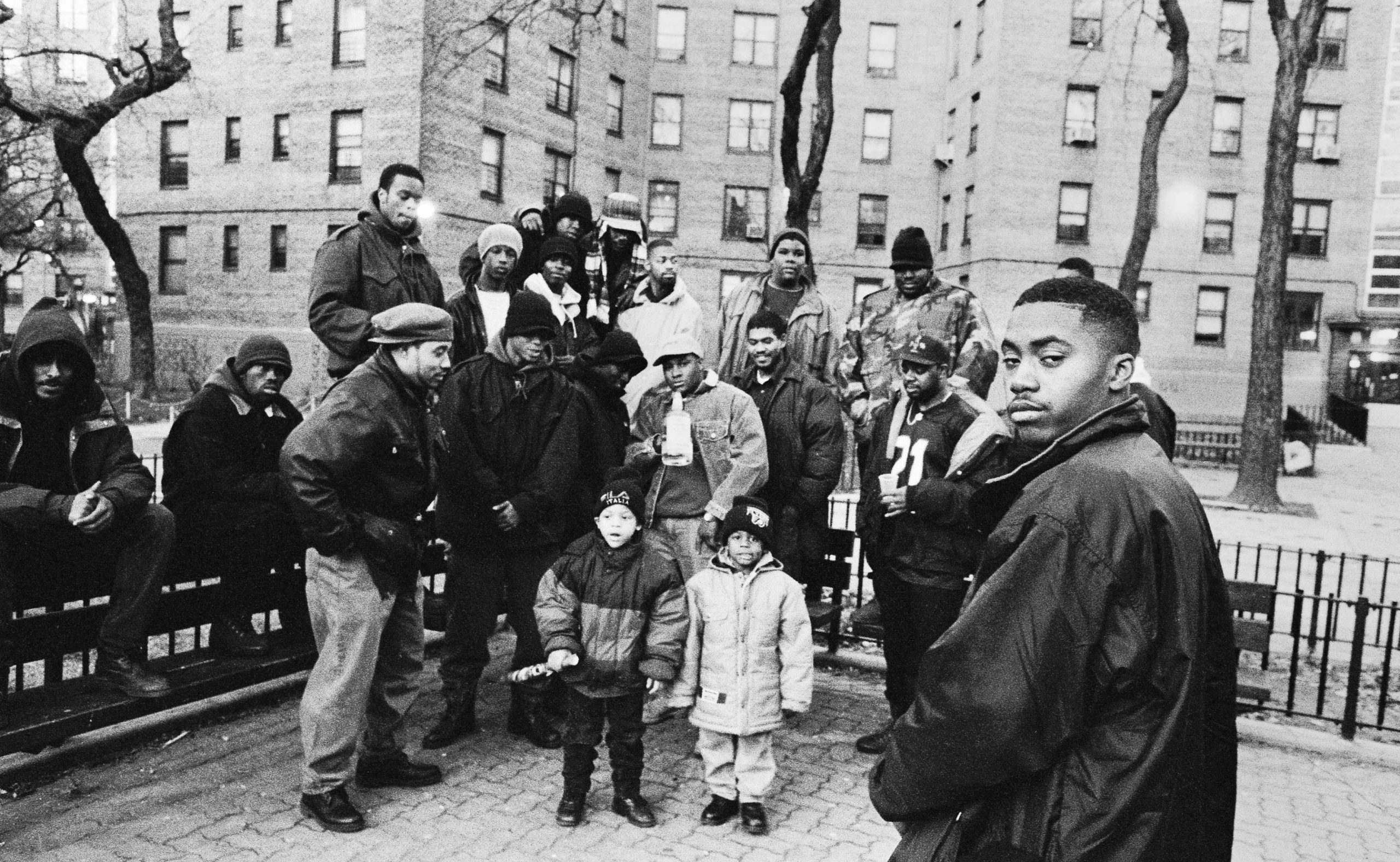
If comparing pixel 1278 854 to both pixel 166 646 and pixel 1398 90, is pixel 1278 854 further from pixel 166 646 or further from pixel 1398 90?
pixel 1398 90

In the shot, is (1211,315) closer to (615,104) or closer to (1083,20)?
(1083,20)

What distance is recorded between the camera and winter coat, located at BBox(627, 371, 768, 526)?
5992 mm

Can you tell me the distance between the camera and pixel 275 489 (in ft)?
A: 19.0

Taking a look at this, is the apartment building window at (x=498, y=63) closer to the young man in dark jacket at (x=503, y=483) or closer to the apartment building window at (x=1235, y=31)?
the apartment building window at (x=1235, y=31)

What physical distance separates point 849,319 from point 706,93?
3427 cm

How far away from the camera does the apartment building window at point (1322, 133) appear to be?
117 feet

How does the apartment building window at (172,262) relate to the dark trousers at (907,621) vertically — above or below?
above

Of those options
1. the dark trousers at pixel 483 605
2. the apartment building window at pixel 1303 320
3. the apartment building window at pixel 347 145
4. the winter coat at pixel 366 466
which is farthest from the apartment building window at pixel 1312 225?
the winter coat at pixel 366 466

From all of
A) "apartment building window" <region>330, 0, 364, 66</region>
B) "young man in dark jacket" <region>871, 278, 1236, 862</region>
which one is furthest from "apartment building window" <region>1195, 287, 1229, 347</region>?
"young man in dark jacket" <region>871, 278, 1236, 862</region>

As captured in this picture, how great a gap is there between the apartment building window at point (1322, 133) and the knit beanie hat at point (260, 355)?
128 feet

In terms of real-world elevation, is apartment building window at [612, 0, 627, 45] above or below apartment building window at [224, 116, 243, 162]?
above

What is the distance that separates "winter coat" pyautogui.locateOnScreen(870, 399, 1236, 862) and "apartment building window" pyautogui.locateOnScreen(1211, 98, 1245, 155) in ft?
126

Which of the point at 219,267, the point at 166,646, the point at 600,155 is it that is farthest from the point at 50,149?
the point at 166,646

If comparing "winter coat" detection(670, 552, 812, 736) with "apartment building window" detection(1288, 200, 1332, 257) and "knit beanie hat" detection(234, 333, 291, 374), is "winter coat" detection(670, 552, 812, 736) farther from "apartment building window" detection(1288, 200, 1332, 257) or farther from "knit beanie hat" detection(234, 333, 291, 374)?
"apartment building window" detection(1288, 200, 1332, 257)
